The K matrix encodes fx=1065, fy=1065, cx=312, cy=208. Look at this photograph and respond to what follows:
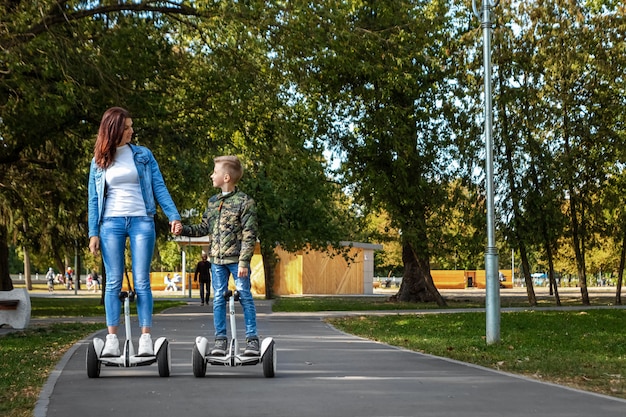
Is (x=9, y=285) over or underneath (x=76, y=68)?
underneath

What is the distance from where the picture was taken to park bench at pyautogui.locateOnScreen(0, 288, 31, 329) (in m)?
19.3

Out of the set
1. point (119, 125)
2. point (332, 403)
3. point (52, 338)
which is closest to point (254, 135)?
point (52, 338)

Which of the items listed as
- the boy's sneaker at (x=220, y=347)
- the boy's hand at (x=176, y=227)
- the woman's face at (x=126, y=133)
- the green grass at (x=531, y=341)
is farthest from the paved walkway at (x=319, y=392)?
the woman's face at (x=126, y=133)

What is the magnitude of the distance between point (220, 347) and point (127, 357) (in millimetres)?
849

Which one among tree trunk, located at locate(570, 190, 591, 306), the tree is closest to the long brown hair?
the tree

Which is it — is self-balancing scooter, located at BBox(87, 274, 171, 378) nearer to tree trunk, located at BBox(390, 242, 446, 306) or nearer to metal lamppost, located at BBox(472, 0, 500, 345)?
metal lamppost, located at BBox(472, 0, 500, 345)

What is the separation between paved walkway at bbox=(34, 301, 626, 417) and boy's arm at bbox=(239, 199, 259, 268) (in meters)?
1.03

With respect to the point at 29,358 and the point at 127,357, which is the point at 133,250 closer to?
the point at 127,357

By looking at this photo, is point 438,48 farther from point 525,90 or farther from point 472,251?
point 472,251

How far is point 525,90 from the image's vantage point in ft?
108

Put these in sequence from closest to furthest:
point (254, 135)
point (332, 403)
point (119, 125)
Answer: point (332, 403) → point (119, 125) → point (254, 135)

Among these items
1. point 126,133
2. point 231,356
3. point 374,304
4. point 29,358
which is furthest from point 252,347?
point 374,304

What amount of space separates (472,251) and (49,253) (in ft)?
51.7

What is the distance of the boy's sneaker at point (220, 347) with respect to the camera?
9.09 meters
